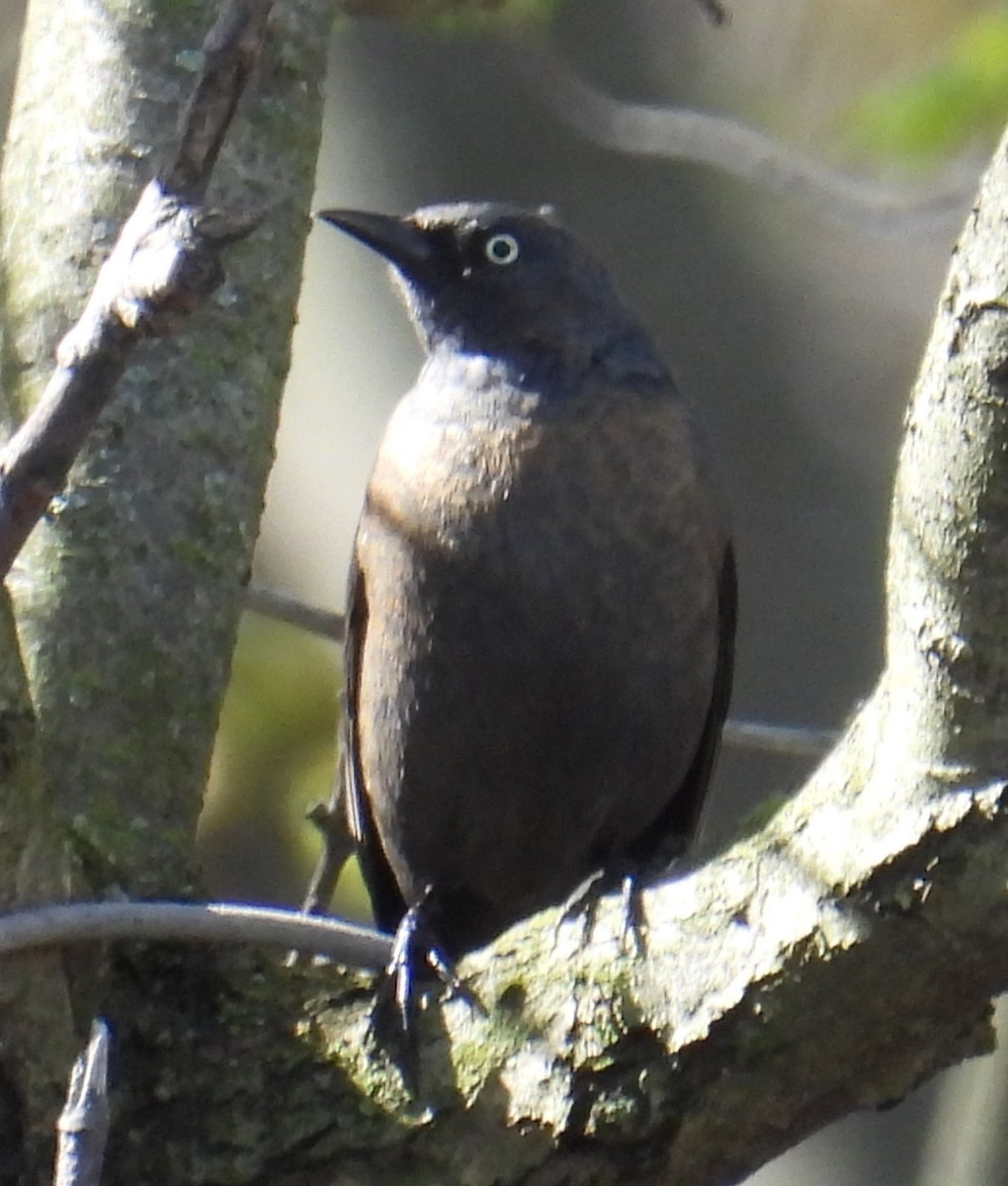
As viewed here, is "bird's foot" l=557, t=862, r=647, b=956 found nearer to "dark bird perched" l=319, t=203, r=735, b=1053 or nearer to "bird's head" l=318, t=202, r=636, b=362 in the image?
"dark bird perched" l=319, t=203, r=735, b=1053

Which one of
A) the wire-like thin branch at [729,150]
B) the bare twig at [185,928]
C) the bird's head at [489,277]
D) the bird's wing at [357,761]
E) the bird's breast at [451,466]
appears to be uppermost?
the wire-like thin branch at [729,150]

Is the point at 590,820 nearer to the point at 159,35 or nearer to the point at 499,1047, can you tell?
the point at 499,1047

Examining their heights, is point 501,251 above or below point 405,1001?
above

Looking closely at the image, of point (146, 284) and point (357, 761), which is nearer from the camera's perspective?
point (146, 284)

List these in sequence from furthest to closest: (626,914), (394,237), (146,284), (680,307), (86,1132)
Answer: (680,307) → (394,237) → (626,914) → (146,284) → (86,1132)

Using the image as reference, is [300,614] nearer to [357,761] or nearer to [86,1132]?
[357,761]

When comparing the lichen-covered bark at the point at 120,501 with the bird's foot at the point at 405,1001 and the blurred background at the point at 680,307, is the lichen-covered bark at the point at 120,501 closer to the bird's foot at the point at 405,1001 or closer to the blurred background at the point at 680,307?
the bird's foot at the point at 405,1001

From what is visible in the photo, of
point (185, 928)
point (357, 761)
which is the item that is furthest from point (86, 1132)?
point (357, 761)

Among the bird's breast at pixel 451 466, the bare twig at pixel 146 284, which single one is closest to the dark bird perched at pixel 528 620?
the bird's breast at pixel 451 466
